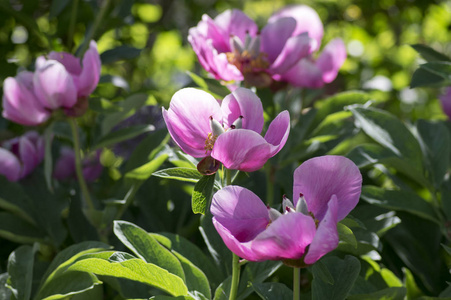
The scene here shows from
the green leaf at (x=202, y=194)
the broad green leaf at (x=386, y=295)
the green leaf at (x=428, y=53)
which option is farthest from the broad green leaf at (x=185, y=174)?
the green leaf at (x=428, y=53)

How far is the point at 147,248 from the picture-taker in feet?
2.34

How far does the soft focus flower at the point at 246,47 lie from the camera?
92cm

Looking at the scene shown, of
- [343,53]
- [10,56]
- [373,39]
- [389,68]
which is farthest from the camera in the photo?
[373,39]

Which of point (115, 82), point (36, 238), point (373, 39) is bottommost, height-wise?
point (373, 39)

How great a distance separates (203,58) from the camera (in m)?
0.91

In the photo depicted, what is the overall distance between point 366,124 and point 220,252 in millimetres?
314

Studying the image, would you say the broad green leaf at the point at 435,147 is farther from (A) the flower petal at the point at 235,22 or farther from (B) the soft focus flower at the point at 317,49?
(A) the flower petal at the point at 235,22

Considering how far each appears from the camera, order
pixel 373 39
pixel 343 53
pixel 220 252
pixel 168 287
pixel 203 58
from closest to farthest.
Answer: pixel 168 287
pixel 220 252
pixel 203 58
pixel 343 53
pixel 373 39

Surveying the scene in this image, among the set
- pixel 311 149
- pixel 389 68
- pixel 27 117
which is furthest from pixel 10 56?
pixel 389 68

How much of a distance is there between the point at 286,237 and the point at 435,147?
1.80ft

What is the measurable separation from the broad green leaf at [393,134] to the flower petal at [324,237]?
42cm

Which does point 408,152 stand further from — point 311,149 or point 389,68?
point 389,68

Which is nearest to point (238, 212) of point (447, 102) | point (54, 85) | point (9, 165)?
point (54, 85)

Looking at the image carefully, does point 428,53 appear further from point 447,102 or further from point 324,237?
point 324,237
